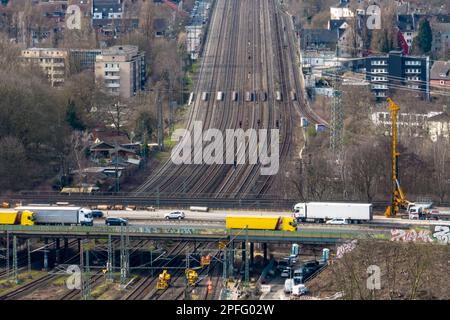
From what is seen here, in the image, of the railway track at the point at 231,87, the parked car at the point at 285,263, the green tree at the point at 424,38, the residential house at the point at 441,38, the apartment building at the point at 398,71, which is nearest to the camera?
the parked car at the point at 285,263

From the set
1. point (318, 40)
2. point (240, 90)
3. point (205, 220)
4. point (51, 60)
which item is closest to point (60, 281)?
point (205, 220)

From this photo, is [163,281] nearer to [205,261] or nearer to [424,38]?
[205,261]

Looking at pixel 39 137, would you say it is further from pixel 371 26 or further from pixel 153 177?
pixel 371 26

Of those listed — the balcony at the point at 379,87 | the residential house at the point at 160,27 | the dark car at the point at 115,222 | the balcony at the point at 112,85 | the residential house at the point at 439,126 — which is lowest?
the dark car at the point at 115,222

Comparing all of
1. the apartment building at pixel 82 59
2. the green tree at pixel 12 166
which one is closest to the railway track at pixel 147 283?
the green tree at pixel 12 166

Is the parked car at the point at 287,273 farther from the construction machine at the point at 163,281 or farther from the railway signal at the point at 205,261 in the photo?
the construction machine at the point at 163,281
